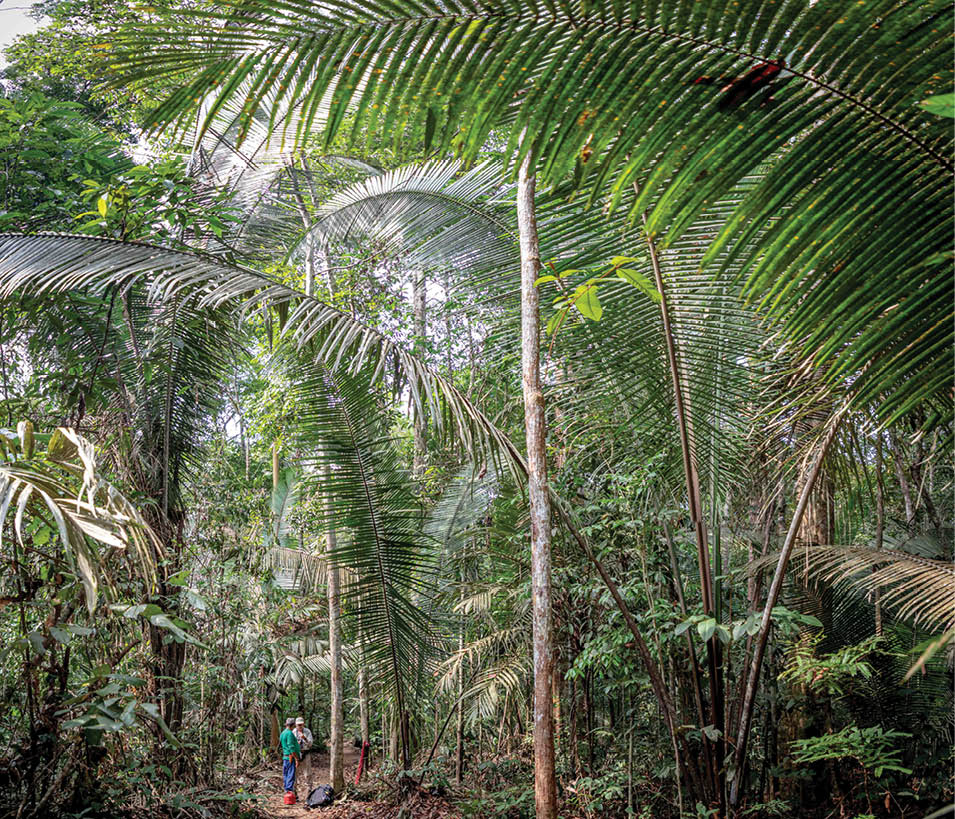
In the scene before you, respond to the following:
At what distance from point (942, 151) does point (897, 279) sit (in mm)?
197

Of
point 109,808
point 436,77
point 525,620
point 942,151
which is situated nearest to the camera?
point 942,151

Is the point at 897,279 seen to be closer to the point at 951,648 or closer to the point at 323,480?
the point at 951,648

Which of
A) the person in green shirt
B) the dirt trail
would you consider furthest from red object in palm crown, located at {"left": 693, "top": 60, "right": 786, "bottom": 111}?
the person in green shirt

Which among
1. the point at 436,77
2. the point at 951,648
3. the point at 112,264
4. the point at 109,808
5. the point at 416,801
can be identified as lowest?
the point at 416,801

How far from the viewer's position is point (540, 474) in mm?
4043

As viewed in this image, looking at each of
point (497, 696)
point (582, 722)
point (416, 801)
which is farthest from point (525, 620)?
point (416, 801)

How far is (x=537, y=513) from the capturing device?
4008 mm

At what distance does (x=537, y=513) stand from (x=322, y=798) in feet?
21.8

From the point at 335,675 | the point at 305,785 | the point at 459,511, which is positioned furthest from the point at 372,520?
the point at 305,785

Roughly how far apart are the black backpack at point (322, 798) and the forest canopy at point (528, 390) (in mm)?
391

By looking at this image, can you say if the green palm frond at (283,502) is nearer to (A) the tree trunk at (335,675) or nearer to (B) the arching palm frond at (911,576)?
(A) the tree trunk at (335,675)

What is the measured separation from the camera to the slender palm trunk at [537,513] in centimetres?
382

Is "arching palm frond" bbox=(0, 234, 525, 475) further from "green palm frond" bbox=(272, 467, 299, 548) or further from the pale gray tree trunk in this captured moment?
"green palm frond" bbox=(272, 467, 299, 548)

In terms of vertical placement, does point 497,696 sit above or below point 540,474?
below
